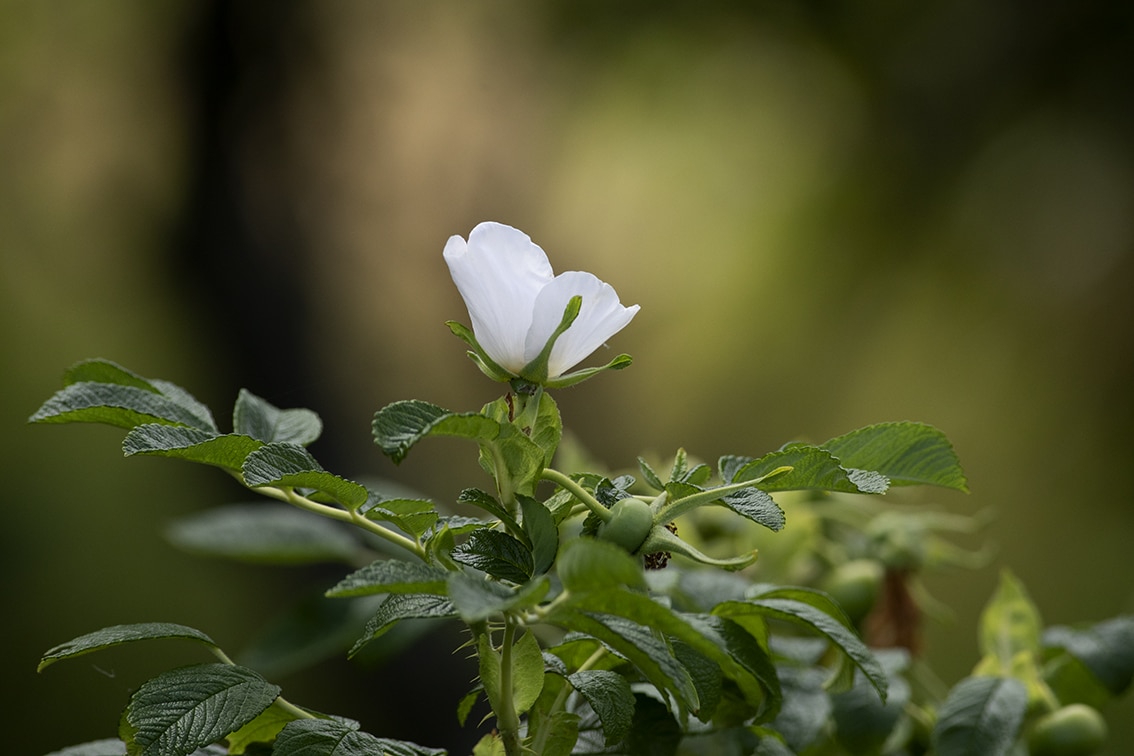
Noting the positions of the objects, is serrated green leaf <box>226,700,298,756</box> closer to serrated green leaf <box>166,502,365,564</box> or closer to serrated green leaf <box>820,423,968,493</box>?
serrated green leaf <box>820,423,968,493</box>

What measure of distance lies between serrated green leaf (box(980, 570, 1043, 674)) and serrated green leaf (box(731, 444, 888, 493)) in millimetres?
274

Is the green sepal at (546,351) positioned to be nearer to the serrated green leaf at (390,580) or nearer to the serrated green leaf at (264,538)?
A: the serrated green leaf at (390,580)

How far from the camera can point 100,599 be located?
1.26 m

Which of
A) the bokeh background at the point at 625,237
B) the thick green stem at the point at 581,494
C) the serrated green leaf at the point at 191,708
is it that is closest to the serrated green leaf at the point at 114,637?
the serrated green leaf at the point at 191,708

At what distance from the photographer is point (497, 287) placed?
264 millimetres

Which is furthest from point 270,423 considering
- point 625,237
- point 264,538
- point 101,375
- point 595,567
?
point 625,237

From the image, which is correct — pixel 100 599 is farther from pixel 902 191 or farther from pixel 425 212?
pixel 902 191

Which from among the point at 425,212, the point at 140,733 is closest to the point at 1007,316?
the point at 425,212

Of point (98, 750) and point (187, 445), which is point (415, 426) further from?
point (98, 750)

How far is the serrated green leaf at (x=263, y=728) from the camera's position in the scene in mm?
293

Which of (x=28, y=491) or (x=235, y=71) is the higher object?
(x=235, y=71)

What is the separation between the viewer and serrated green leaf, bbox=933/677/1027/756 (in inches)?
15.4

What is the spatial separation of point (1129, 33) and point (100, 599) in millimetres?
1665

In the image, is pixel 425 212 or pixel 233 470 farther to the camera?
pixel 425 212
